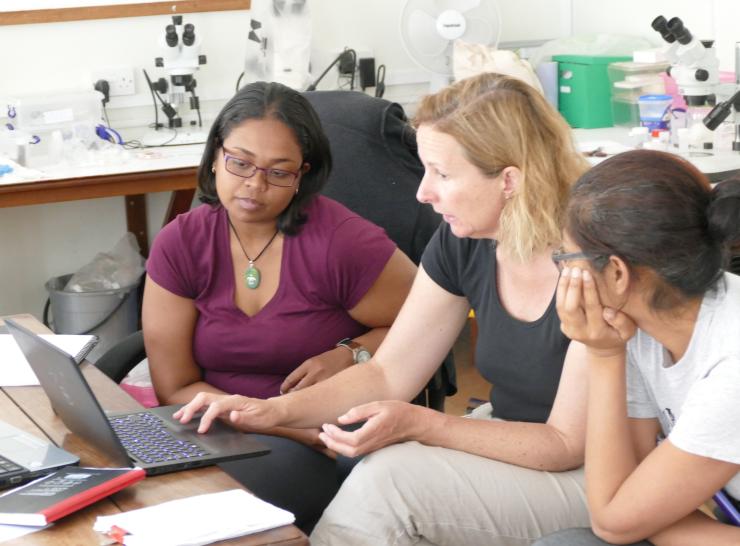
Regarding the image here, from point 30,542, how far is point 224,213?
3.32ft

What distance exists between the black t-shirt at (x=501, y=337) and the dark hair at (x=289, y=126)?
1.12ft

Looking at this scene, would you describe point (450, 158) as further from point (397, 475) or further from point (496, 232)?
point (397, 475)

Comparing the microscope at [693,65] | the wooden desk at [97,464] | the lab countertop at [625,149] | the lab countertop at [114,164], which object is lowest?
the wooden desk at [97,464]

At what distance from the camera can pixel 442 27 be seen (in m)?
4.04

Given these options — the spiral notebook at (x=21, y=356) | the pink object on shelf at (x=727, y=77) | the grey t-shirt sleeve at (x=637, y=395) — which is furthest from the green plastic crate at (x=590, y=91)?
the grey t-shirt sleeve at (x=637, y=395)

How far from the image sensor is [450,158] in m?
1.75

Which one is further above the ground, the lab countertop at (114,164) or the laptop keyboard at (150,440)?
the lab countertop at (114,164)

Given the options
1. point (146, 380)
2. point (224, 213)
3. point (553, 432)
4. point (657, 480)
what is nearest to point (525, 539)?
point (553, 432)

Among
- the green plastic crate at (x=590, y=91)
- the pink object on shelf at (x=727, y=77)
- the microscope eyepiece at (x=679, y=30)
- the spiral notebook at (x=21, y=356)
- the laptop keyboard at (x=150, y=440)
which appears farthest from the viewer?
the green plastic crate at (x=590, y=91)

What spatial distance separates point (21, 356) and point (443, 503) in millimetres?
825

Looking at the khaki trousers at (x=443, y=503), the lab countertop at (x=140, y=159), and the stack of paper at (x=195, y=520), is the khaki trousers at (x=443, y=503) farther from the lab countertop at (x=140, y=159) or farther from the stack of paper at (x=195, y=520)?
the lab countertop at (x=140, y=159)

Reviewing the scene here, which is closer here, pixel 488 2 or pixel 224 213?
pixel 224 213

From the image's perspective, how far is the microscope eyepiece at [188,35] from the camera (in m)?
3.85

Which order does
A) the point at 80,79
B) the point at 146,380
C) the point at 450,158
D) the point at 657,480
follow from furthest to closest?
the point at 80,79
the point at 146,380
the point at 450,158
the point at 657,480
